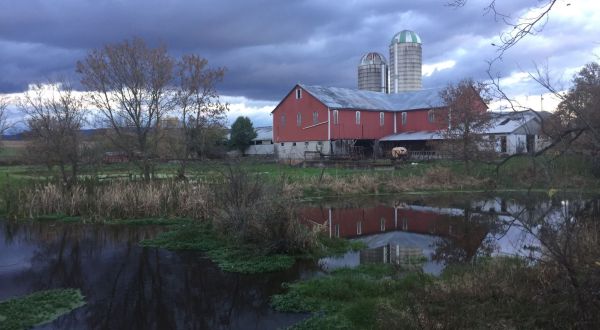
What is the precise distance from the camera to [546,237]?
653 centimetres

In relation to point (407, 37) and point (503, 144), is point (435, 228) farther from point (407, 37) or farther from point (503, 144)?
point (407, 37)

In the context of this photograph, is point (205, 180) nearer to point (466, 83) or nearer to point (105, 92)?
point (105, 92)

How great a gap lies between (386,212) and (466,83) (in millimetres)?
19772

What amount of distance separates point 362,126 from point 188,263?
139ft

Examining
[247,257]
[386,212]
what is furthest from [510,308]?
[386,212]

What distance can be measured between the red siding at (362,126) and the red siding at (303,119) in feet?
5.05

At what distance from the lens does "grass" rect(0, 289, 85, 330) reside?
27.4 ft

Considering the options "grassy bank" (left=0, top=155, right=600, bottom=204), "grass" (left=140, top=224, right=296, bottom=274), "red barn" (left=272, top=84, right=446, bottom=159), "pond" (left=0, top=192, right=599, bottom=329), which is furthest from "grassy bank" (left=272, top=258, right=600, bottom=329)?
"red barn" (left=272, top=84, right=446, bottom=159)

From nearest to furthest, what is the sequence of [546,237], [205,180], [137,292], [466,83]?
[546,237] → [137,292] → [205,180] → [466,83]

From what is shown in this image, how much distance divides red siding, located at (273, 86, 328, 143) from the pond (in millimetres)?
31199

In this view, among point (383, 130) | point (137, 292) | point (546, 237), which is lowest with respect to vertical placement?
point (137, 292)

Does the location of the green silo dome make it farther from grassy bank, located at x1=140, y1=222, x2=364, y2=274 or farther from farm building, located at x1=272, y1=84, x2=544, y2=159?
grassy bank, located at x1=140, y1=222, x2=364, y2=274

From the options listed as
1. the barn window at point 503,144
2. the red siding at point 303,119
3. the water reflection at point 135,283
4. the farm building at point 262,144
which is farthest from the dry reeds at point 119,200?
the farm building at point 262,144

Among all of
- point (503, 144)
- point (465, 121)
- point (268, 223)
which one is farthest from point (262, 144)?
point (268, 223)
